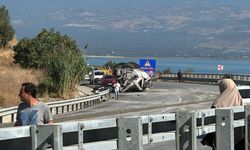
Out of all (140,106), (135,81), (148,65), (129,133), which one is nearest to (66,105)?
(140,106)

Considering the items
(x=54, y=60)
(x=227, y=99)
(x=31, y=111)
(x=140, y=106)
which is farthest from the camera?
(x=54, y=60)

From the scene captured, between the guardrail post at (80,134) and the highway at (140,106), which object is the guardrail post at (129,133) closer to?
the guardrail post at (80,134)

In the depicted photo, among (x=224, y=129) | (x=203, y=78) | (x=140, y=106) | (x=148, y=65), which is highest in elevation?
(x=148, y=65)

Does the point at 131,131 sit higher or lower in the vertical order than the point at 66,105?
higher

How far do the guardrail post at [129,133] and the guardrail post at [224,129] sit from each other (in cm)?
241

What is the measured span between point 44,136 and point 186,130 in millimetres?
3123

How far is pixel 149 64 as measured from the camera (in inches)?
2665

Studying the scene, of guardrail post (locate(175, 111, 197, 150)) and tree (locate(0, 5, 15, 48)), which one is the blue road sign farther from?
guardrail post (locate(175, 111, 197, 150))

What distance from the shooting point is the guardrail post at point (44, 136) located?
692cm

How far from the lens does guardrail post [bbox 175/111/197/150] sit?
373 inches

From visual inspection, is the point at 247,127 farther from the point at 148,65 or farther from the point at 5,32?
the point at 5,32

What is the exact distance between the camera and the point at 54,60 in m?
47.5

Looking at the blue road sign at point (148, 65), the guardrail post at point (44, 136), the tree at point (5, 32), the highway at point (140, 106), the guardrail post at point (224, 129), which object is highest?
the tree at point (5, 32)

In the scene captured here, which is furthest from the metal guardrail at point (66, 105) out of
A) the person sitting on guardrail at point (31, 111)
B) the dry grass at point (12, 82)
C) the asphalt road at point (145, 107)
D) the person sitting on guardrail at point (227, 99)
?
the person sitting on guardrail at point (31, 111)
